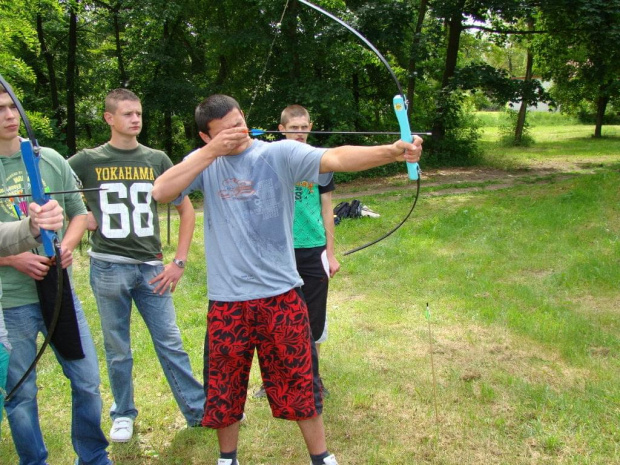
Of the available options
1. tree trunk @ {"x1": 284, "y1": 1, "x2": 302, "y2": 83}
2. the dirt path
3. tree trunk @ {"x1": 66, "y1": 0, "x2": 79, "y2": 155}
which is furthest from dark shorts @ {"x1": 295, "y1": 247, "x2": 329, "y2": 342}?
tree trunk @ {"x1": 66, "y1": 0, "x2": 79, "y2": 155}

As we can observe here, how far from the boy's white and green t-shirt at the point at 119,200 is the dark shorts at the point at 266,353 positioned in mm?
726

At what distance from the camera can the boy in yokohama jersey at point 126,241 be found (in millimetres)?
2918

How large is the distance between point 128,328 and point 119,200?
27.7 inches

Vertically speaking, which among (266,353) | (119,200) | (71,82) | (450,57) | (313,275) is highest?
(450,57)

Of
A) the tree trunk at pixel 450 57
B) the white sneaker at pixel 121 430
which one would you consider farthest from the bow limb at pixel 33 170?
the tree trunk at pixel 450 57

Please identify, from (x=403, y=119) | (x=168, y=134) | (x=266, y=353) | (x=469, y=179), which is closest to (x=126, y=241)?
(x=266, y=353)

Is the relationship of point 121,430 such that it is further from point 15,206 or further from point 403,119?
point 403,119

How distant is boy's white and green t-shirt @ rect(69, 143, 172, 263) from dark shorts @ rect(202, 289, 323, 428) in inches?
28.6

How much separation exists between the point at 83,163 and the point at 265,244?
1.19m

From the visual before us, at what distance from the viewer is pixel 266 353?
8.04 feet

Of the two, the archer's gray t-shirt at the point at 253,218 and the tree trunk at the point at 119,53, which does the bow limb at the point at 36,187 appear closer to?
the archer's gray t-shirt at the point at 253,218

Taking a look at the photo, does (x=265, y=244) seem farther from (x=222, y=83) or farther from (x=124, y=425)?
(x=222, y=83)

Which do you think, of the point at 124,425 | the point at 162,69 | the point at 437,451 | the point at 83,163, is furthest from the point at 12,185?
the point at 162,69

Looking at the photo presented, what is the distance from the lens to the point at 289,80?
15258 mm
